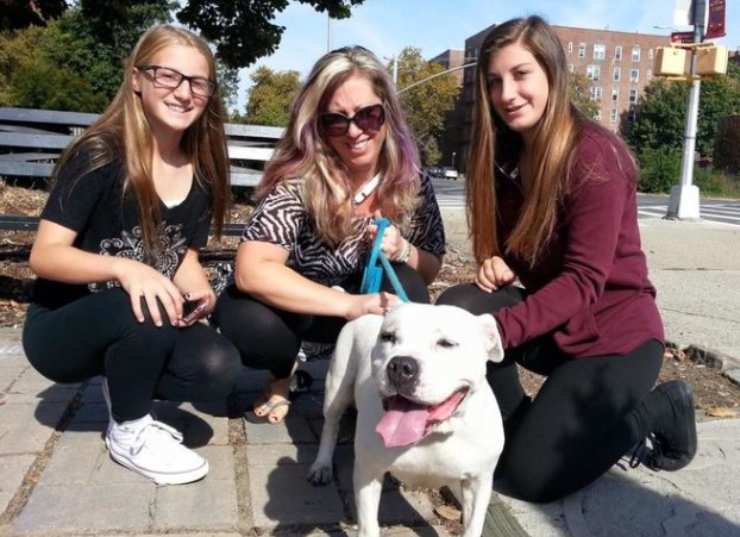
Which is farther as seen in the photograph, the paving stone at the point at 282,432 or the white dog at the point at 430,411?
the paving stone at the point at 282,432

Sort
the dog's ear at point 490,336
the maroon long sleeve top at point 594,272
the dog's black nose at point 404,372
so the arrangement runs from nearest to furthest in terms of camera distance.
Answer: the dog's black nose at point 404,372 < the dog's ear at point 490,336 < the maroon long sleeve top at point 594,272

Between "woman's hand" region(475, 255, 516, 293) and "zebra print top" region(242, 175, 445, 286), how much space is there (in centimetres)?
35

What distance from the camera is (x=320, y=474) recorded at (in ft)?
9.08

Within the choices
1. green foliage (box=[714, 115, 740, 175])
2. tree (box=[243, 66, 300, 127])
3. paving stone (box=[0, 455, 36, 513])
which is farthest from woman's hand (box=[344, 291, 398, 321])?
green foliage (box=[714, 115, 740, 175])

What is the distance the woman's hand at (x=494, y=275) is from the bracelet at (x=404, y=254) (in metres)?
0.33

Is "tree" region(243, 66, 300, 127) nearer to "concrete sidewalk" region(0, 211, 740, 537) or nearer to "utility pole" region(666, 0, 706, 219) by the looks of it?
"utility pole" region(666, 0, 706, 219)

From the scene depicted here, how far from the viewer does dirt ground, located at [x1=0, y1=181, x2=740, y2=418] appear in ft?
12.8

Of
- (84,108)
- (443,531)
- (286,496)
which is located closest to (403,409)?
(443,531)

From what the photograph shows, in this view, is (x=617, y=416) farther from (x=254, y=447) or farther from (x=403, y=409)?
(x=254, y=447)

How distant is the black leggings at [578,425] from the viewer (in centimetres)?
270

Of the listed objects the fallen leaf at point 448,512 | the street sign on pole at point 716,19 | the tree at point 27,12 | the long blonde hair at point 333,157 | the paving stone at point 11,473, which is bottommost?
the fallen leaf at point 448,512

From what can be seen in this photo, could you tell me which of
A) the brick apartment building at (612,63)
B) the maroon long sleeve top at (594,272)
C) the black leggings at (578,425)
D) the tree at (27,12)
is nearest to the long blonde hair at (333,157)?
the maroon long sleeve top at (594,272)

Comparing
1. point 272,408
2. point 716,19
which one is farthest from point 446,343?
point 716,19

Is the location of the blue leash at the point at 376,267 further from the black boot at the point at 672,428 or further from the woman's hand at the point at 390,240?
the black boot at the point at 672,428
